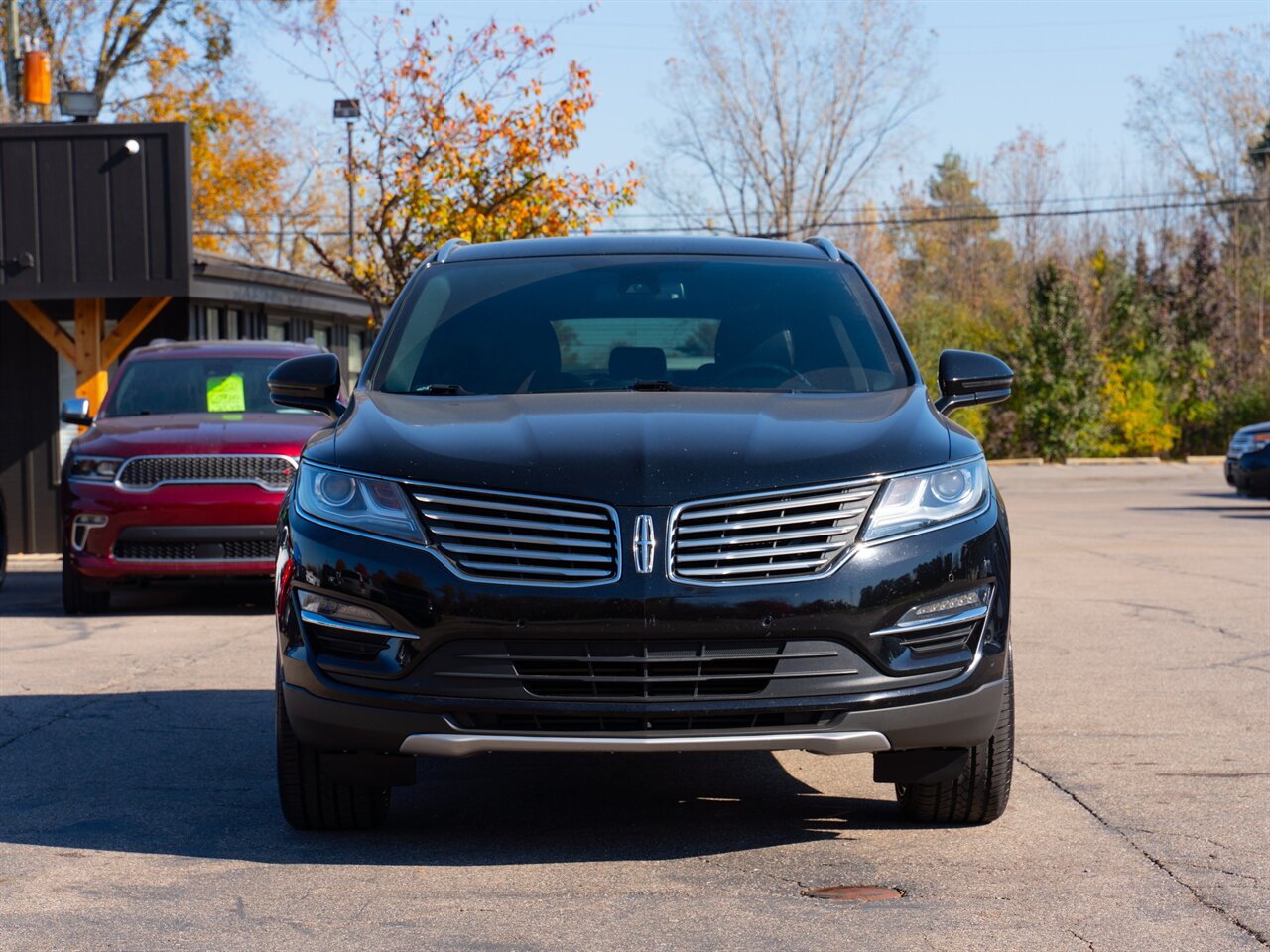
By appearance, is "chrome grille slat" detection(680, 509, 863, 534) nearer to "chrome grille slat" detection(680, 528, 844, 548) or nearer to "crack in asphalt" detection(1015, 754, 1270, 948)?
"chrome grille slat" detection(680, 528, 844, 548)

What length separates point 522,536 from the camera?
459 cm

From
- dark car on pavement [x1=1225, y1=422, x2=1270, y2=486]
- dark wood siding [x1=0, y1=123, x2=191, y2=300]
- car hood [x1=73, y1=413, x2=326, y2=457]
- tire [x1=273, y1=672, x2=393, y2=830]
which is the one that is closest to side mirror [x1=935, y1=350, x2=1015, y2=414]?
tire [x1=273, y1=672, x2=393, y2=830]

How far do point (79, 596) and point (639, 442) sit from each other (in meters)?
8.09

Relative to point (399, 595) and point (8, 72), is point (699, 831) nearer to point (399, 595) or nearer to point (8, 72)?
point (399, 595)

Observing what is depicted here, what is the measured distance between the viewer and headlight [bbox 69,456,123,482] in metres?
11.5

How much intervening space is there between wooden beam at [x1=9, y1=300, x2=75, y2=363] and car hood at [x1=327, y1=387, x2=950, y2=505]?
1417 centimetres

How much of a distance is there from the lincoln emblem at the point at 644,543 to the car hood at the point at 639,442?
58 millimetres

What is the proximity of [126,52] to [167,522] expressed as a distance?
38.3 meters

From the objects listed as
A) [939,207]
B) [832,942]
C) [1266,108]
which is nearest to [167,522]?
[832,942]

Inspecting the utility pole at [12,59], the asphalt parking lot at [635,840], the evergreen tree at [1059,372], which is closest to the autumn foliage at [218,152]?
the utility pole at [12,59]

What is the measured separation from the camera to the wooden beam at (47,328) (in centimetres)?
1844

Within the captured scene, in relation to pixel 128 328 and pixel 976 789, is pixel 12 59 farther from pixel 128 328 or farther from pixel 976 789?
pixel 976 789

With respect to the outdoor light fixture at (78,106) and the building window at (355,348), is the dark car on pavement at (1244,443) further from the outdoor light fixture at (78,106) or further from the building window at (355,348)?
the outdoor light fixture at (78,106)

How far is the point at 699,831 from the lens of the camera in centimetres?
521
